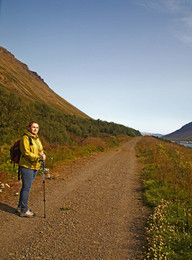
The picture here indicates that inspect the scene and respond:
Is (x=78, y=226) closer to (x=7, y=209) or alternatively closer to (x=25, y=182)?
(x=25, y=182)

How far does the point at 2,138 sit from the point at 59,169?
4067 millimetres

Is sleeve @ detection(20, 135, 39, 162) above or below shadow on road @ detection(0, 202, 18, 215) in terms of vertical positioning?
above

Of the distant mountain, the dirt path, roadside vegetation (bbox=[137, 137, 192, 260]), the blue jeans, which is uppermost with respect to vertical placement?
the distant mountain

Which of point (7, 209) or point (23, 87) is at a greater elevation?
point (23, 87)

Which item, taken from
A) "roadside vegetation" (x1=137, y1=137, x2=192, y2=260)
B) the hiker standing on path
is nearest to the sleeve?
the hiker standing on path

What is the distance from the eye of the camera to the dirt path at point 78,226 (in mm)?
3580

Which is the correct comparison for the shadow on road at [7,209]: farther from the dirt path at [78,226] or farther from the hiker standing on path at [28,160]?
the hiker standing on path at [28,160]

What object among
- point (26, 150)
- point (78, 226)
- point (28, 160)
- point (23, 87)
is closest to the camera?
point (78, 226)

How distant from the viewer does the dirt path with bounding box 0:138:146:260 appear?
3.58 metres

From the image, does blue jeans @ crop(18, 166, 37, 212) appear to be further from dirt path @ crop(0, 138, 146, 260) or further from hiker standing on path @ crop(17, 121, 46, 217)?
dirt path @ crop(0, 138, 146, 260)

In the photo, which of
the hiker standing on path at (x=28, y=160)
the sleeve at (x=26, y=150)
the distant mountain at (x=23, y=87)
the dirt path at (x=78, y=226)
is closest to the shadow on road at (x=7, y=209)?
the dirt path at (x=78, y=226)

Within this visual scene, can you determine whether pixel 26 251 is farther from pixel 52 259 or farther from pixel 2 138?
pixel 2 138

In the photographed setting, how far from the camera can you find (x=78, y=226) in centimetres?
459

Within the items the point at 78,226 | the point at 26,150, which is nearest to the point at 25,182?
the point at 26,150
